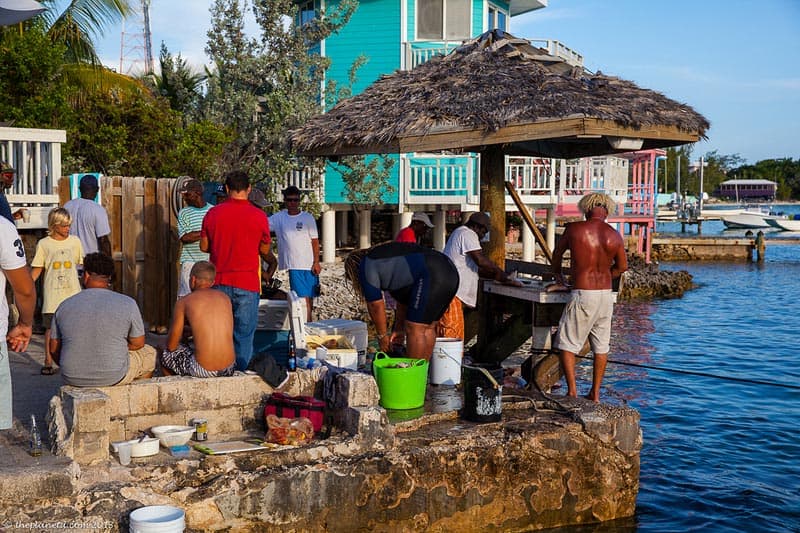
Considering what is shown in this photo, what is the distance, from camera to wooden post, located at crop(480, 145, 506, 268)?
10047mm

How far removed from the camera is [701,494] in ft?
28.2

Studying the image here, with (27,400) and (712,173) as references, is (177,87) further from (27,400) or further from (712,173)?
(712,173)

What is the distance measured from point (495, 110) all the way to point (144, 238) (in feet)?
17.4

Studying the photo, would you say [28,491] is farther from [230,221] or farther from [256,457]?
[230,221]

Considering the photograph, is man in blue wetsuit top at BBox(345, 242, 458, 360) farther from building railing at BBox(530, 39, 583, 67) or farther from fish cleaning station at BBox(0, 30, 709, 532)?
building railing at BBox(530, 39, 583, 67)

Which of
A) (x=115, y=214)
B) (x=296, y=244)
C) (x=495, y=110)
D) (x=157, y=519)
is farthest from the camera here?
(x=115, y=214)

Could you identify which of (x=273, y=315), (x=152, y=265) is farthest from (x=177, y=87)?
(x=273, y=315)

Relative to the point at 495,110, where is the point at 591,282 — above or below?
below

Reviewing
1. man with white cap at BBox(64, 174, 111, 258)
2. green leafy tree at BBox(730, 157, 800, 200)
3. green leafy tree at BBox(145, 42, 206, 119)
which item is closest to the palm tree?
green leafy tree at BBox(145, 42, 206, 119)

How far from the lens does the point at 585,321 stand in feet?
26.9

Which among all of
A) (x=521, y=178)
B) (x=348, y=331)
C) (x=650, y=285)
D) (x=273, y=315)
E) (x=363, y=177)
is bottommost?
(x=650, y=285)

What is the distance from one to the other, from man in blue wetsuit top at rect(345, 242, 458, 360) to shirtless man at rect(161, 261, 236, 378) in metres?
1.63

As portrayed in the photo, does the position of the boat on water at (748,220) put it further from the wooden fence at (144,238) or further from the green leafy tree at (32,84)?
the wooden fence at (144,238)

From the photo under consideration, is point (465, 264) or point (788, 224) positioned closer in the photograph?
point (465, 264)
